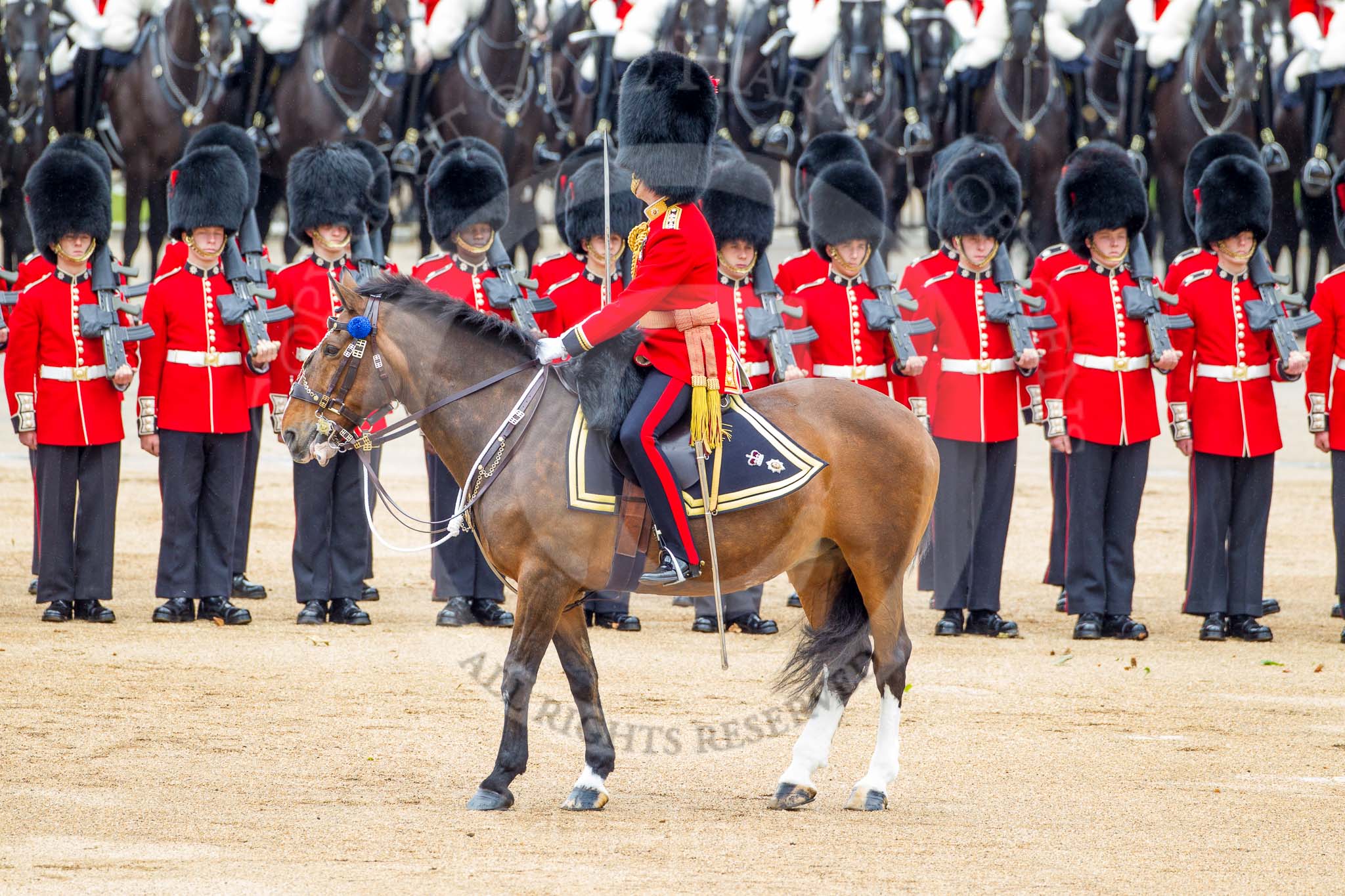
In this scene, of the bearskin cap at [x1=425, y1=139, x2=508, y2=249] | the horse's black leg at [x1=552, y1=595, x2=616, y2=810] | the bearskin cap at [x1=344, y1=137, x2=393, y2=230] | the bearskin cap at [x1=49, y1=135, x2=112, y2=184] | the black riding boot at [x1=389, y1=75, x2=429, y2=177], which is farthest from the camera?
the black riding boot at [x1=389, y1=75, x2=429, y2=177]

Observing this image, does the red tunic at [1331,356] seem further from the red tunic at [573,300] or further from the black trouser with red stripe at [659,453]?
the black trouser with red stripe at [659,453]

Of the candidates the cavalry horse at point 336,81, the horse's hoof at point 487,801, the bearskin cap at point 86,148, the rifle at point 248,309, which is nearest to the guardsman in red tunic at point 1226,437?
the rifle at point 248,309

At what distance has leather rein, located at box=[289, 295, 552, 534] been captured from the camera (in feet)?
15.4

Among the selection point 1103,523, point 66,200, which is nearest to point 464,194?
point 66,200

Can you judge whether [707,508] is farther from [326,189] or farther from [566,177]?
[566,177]

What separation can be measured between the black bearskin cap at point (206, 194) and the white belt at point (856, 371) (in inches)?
87.5

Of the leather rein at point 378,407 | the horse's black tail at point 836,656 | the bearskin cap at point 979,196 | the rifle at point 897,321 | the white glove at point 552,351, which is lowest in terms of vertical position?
the horse's black tail at point 836,656

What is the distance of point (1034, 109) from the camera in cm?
1305

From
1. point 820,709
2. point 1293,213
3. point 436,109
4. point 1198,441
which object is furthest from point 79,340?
point 1293,213

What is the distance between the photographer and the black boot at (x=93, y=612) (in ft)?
23.1

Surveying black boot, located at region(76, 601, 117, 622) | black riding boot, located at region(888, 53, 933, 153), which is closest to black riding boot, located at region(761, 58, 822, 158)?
black riding boot, located at region(888, 53, 933, 153)

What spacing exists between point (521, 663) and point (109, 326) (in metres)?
3.01

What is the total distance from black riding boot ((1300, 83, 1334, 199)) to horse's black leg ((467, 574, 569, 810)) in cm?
856

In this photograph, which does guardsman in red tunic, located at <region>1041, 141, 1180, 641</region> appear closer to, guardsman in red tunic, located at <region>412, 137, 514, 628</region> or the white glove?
guardsman in red tunic, located at <region>412, 137, 514, 628</region>
